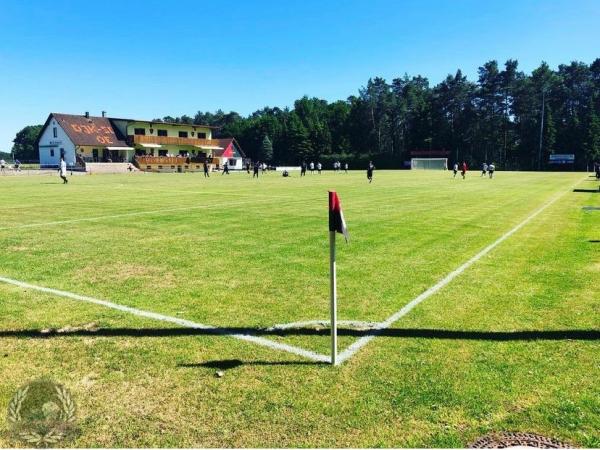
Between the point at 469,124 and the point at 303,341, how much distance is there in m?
114

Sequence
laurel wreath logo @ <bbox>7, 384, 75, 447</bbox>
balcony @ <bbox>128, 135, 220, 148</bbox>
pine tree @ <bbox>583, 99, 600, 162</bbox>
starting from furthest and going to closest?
pine tree @ <bbox>583, 99, 600, 162</bbox>, balcony @ <bbox>128, 135, 220, 148</bbox>, laurel wreath logo @ <bbox>7, 384, 75, 447</bbox>

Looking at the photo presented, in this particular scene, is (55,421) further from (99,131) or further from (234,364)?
(99,131)

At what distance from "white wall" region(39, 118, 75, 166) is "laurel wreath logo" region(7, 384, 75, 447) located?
75.5 meters

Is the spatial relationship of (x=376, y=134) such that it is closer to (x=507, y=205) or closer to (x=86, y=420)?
(x=507, y=205)

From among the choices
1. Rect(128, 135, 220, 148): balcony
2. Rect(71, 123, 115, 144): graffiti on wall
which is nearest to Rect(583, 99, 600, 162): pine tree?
Rect(128, 135, 220, 148): balcony

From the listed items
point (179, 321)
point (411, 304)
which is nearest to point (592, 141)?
point (411, 304)

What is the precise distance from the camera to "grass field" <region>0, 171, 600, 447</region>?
377 centimetres

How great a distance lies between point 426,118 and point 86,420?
11534 cm

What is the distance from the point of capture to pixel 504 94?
108 meters

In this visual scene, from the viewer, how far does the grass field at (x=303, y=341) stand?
3770mm

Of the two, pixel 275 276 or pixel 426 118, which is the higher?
pixel 426 118

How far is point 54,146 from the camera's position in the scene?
76500 millimetres

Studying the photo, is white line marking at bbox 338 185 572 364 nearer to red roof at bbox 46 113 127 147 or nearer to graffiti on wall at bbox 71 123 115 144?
red roof at bbox 46 113 127 147

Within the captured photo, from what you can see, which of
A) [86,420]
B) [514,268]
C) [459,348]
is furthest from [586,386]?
[514,268]
